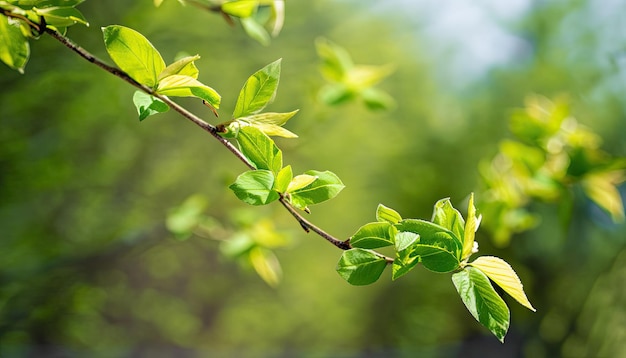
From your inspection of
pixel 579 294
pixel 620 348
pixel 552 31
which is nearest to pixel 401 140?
pixel 552 31

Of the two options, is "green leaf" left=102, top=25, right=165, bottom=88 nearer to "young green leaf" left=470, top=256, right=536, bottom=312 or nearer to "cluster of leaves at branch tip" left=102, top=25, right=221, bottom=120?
"cluster of leaves at branch tip" left=102, top=25, right=221, bottom=120

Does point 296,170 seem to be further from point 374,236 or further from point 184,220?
point 374,236

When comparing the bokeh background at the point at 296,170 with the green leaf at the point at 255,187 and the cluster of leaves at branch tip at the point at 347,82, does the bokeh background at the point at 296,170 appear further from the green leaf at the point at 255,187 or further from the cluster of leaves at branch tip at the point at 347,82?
the green leaf at the point at 255,187

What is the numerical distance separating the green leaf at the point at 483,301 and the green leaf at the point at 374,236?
28 millimetres

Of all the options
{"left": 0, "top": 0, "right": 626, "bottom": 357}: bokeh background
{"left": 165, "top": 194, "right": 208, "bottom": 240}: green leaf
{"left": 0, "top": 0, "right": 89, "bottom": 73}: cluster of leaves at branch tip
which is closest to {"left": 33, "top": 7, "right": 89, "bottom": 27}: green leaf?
{"left": 0, "top": 0, "right": 89, "bottom": 73}: cluster of leaves at branch tip

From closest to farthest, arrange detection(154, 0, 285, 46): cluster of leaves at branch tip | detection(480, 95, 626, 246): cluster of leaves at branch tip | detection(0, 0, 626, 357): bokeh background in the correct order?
1. detection(154, 0, 285, 46): cluster of leaves at branch tip
2. detection(480, 95, 626, 246): cluster of leaves at branch tip
3. detection(0, 0, 626, 357): bokeh background

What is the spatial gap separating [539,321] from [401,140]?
66cm

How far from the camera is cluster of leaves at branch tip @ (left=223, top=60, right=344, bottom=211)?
0.21 meters

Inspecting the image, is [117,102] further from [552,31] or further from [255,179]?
[552,31]

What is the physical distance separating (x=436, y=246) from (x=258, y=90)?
0.09 m

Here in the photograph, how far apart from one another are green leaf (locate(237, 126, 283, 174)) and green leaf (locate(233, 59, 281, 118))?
0.02 m

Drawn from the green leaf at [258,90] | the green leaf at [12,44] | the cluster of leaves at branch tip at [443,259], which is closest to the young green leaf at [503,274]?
the cluster of leaves at branch tip at [443,259]

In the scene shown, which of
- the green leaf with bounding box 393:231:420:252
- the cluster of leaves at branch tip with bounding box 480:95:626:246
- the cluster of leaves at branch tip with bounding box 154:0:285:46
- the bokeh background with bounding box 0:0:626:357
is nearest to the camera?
the green leaf with bounding box 393:231:420:252

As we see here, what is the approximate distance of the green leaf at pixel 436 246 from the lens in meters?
0.20
